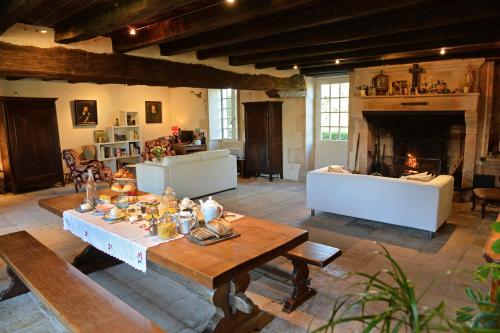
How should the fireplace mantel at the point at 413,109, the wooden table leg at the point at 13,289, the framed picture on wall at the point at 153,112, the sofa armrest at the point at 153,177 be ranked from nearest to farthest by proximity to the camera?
1. the wooden table leg at the point at 13,289
2. the fireplace mantel at the point at 413,109
3. the sofa armrest at the point at 153,177
4. the framed picture on wall at the point at 153,112

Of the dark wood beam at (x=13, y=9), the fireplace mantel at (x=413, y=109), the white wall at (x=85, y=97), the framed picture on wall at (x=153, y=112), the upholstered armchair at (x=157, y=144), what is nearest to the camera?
the dark wood beam at (x=13, y=9)

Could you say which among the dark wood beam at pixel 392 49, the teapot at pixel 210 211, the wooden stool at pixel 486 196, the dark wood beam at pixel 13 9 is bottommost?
the wooden stool at pixel 486 196

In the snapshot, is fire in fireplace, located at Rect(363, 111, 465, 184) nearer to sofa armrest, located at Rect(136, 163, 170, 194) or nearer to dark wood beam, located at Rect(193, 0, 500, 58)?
dark wood beam, located at Rect(193, 0, 500, 58)

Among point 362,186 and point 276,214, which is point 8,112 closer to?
point 276,214

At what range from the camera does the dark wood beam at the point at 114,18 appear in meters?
2.61

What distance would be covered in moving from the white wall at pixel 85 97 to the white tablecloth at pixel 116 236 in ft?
18.3

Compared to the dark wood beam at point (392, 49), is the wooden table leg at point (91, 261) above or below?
below

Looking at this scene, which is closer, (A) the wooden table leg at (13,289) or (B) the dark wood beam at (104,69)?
(A) the wooden table leg at (13,289)

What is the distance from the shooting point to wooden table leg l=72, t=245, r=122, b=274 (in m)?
3.39

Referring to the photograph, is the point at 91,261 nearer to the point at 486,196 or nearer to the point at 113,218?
the point at 113,218

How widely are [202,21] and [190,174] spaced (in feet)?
10.6

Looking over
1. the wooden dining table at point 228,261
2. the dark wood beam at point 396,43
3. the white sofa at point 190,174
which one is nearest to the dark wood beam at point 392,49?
the dark wood beam at point 396,43

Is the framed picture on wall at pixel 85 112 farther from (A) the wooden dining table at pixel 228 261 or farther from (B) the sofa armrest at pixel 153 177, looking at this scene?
(A) the wooden dining table at pixel 228 261

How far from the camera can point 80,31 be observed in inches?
134
